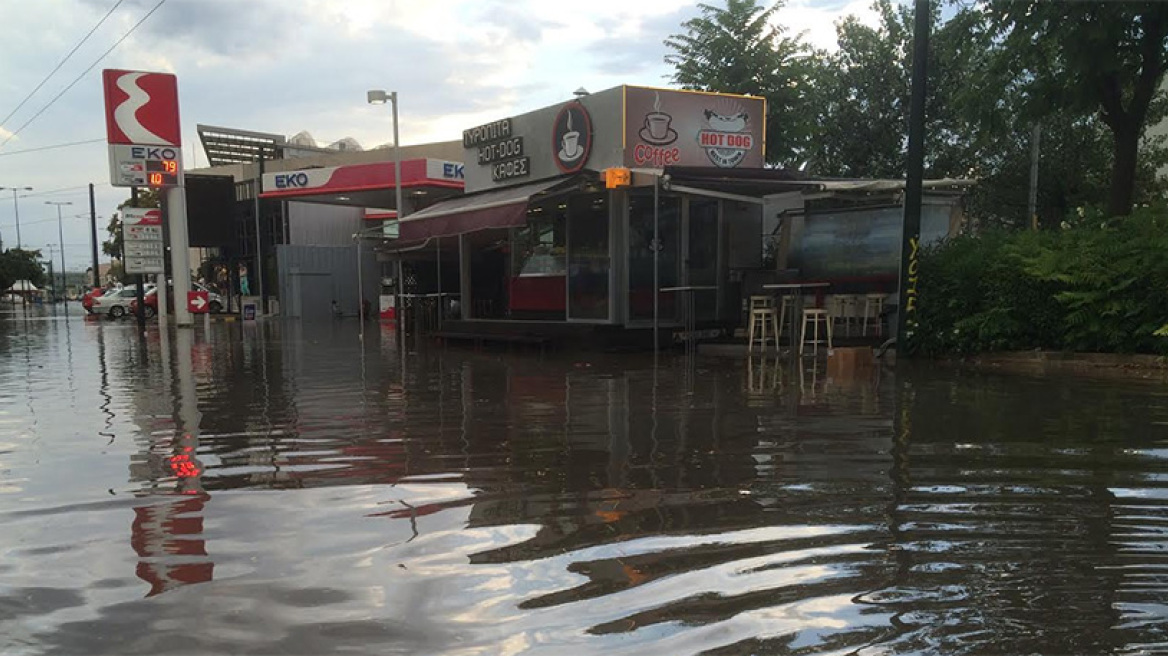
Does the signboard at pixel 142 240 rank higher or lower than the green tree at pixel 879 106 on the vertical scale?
lower

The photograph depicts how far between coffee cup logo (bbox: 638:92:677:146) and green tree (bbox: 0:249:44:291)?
191 feet

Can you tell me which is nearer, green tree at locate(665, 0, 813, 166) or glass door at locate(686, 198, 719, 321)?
glass door at locate(686, 198, 719, 321)

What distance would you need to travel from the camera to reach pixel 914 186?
1084 centimetres

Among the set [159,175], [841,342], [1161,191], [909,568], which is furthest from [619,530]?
[1161,191]

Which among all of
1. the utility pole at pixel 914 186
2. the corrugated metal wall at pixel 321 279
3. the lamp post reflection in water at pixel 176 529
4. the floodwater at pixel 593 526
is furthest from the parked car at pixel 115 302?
the utility pole at pixel 914 186

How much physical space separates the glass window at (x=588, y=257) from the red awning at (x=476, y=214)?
803 millimetres

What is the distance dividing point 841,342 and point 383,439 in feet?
28.5

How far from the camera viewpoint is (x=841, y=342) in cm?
1258

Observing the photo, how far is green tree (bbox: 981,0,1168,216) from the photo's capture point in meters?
11.8

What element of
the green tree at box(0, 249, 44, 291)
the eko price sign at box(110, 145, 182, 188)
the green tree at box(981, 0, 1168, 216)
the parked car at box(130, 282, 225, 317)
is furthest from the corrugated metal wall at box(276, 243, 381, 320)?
the green tree at box(0, 249, 44, 291)

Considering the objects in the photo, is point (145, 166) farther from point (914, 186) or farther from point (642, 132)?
point (914, 186)

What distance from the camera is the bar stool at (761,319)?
1226 centimetres

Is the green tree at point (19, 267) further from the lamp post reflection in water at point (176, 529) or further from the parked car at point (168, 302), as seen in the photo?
the lamp post reflection in water at point (176, 529)

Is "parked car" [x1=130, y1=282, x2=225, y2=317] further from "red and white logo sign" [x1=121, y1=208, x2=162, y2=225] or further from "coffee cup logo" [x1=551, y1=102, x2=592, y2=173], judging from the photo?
"coffee cup logo" [x1=551, y1=102, x2=592, y2=173]
